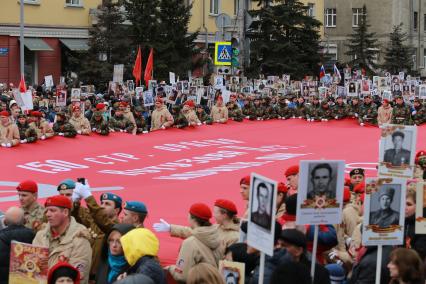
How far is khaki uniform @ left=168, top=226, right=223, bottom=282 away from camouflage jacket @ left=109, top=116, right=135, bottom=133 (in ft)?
45.9

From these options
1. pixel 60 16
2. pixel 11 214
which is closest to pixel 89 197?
pixel 11 214

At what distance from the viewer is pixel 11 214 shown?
9.36m

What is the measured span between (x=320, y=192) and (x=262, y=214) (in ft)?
3.46

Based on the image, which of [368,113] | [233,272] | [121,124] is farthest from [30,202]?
[368,113]

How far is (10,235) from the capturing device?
9258mm

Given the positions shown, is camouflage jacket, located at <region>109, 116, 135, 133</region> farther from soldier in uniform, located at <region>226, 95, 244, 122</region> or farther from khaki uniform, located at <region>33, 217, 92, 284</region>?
khaki uniform, located at <region>33, 217, 92, 284</region>

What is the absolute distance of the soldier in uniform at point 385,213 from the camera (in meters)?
8.40

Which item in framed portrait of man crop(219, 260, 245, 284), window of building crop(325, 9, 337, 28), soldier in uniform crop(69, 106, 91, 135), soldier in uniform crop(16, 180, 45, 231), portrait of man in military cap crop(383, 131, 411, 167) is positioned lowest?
framed portrait of man crop(219, 260, 245, 284)

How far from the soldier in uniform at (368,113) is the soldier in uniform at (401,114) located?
626 millimetres

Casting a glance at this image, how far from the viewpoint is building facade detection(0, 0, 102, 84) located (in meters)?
42.8

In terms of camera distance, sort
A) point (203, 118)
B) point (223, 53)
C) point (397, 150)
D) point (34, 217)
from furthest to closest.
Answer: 1. point (223, 53)
2. point (203, 118)
3. point (34, 217)
4. point (397, 150)

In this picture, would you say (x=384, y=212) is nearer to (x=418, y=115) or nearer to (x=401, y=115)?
(x=401, y=115)

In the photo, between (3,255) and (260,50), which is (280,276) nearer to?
(3,255)

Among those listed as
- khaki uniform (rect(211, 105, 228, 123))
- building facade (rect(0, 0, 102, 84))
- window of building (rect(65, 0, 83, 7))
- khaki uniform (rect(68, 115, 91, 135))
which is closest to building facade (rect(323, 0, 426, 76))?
window of building (rect(65, 0, 83, 7))
